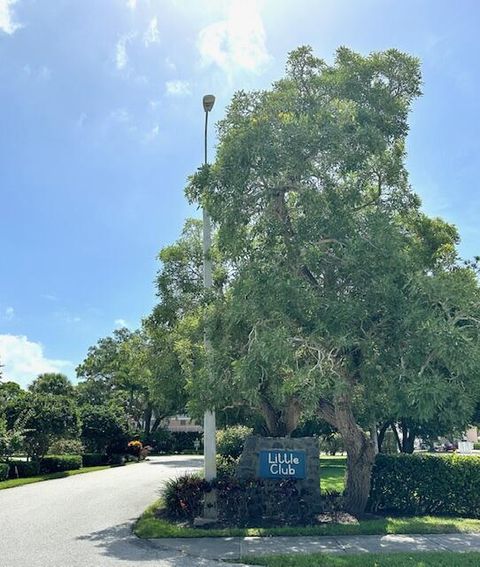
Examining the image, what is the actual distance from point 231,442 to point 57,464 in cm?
831

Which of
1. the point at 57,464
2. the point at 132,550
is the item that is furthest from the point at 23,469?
the point at 132,550

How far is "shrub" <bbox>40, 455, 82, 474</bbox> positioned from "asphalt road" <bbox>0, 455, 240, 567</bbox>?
16.7ft

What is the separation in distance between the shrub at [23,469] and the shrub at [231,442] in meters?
7.42

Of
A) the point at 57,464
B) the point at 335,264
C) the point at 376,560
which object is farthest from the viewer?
the point at 57,464

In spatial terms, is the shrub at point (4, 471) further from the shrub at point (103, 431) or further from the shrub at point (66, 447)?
the shrub at point (103, 431)

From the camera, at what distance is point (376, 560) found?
7.49 meters

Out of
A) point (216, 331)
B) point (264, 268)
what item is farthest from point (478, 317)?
point (216, 331)

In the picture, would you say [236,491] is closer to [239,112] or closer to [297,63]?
[239,112]

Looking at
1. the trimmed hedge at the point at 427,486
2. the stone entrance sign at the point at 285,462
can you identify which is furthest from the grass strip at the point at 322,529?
the stone entrance sign at the point at 285,462

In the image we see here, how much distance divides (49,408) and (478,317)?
58.2 ft

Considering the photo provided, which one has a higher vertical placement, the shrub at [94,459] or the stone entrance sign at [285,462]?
the stone entrance sign at [285,462]

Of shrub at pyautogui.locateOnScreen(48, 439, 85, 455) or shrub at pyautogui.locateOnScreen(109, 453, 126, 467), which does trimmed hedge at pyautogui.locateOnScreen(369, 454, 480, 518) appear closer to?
shrub at pyautogui.locateOnScreen(48, 439, 85, 455)

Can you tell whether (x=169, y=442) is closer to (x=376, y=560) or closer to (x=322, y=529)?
(x=322, y=529)

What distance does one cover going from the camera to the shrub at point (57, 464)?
22797 millimetres
